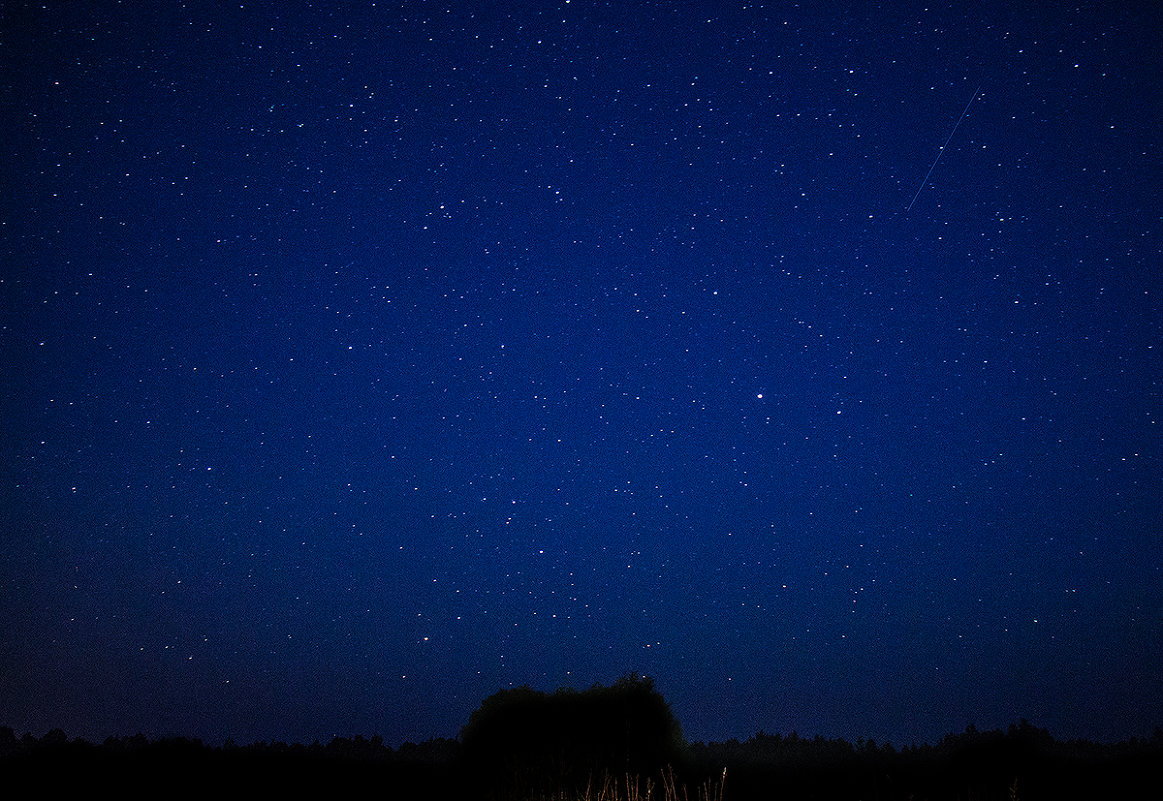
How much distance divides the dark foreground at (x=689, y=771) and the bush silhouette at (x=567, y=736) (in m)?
A: 0.18

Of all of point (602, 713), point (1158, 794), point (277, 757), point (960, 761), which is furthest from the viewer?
point (277, 757)

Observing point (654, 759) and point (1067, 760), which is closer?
point (654, 759)

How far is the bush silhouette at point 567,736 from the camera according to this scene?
11.3 meters

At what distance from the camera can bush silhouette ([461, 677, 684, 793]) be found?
37.0 ft

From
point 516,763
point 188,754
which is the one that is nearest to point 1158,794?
point 516,763

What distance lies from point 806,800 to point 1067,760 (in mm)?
6226

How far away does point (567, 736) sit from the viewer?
11836 mm

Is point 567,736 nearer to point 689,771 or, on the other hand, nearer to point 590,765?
point 590,765

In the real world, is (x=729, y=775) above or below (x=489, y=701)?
below

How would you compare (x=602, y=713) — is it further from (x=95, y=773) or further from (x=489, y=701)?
(x=95, y=773)

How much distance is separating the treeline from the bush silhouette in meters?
0.02

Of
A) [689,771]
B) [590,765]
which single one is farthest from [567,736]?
[689,771]

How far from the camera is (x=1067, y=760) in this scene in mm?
13797

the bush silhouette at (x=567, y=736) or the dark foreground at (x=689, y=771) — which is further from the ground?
the bush silhouette at (x=567, y=736)
